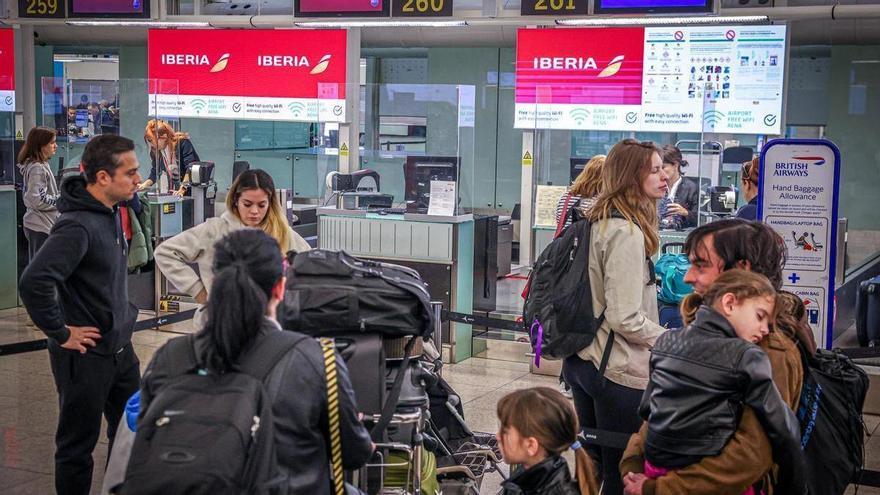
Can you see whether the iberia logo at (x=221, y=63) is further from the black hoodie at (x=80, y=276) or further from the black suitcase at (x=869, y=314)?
the black hoodie at (x=80, y=276)

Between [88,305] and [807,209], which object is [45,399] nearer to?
[88,305]

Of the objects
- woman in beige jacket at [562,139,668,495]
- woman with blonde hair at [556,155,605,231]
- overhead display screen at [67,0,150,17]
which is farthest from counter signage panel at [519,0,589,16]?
woman in beige jacket at [562,139,668,495]

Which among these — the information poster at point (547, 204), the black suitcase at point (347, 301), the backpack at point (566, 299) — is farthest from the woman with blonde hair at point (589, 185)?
the information poster at point (547, 204)

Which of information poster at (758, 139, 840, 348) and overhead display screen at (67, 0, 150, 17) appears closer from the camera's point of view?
information poster at (758, 139, 840, 348)

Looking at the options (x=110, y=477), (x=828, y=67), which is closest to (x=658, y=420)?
(x=110, y=477)

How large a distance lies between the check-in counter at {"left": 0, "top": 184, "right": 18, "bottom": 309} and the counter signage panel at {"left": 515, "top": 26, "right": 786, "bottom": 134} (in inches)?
183

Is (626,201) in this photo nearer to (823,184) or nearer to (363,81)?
(823,184)

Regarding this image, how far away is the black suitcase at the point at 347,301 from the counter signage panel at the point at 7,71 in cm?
861

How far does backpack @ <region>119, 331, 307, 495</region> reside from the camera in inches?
90.4

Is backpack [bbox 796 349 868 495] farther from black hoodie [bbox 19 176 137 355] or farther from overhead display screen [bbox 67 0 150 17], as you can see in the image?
overhead display screen [bbox 67 0 150 17]

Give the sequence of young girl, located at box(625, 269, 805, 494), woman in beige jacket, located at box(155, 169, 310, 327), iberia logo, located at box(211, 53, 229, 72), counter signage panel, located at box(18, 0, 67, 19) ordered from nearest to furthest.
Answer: young girl, located at box(625, 269, 805, 494) → woman in beige jacket, located at box(155, 169, 310, 327) → counter signage panel, located at box(18, 0, 67, 19) → iberia logo, located at box(211, 53, 229, 72)

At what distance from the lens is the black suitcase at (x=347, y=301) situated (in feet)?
11.3

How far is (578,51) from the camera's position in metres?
9.41

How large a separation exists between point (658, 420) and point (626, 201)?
1200mm
